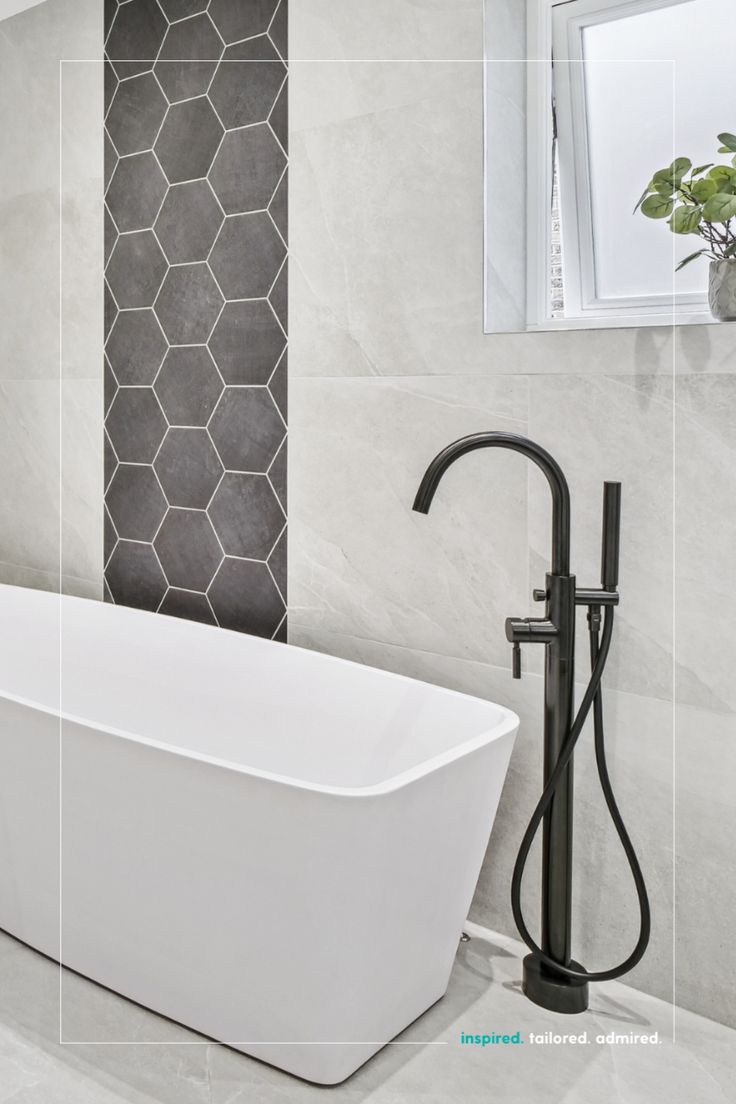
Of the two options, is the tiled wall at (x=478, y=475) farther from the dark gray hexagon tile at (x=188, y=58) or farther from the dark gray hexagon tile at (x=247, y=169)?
the dark gray hexagon tile at (x=188, y=58)

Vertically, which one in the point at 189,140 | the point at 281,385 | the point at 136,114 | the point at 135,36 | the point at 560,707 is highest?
the point at 135,36

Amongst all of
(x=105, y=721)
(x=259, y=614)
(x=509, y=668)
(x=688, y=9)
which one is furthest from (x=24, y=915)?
(x=688, y=9)

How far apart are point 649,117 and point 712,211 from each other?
0.54 metres

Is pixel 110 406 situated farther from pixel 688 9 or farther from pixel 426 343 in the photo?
pixel 688 9

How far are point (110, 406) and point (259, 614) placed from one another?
3.03 feet

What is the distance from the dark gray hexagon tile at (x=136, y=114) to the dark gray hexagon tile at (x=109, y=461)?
3.00 feet

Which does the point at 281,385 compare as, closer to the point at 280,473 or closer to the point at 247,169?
the point at 280,473

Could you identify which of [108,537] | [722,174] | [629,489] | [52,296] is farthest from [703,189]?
[52,296]

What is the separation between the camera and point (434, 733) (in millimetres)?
2018

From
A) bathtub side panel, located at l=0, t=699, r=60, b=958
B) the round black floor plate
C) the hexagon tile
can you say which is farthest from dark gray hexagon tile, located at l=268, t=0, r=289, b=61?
the round black floor plate

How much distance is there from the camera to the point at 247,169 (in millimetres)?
2576

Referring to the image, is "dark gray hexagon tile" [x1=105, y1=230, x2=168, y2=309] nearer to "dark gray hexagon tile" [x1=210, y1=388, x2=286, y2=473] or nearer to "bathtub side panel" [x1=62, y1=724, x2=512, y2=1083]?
"dark gray hexagon tile" [x1=210, y1=388, x2=286, y2=473]

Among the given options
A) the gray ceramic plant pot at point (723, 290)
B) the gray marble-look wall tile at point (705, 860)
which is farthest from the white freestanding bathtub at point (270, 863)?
the gray ceramic plant pot at point (723, 290)

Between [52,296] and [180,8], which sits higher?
[180,8]
